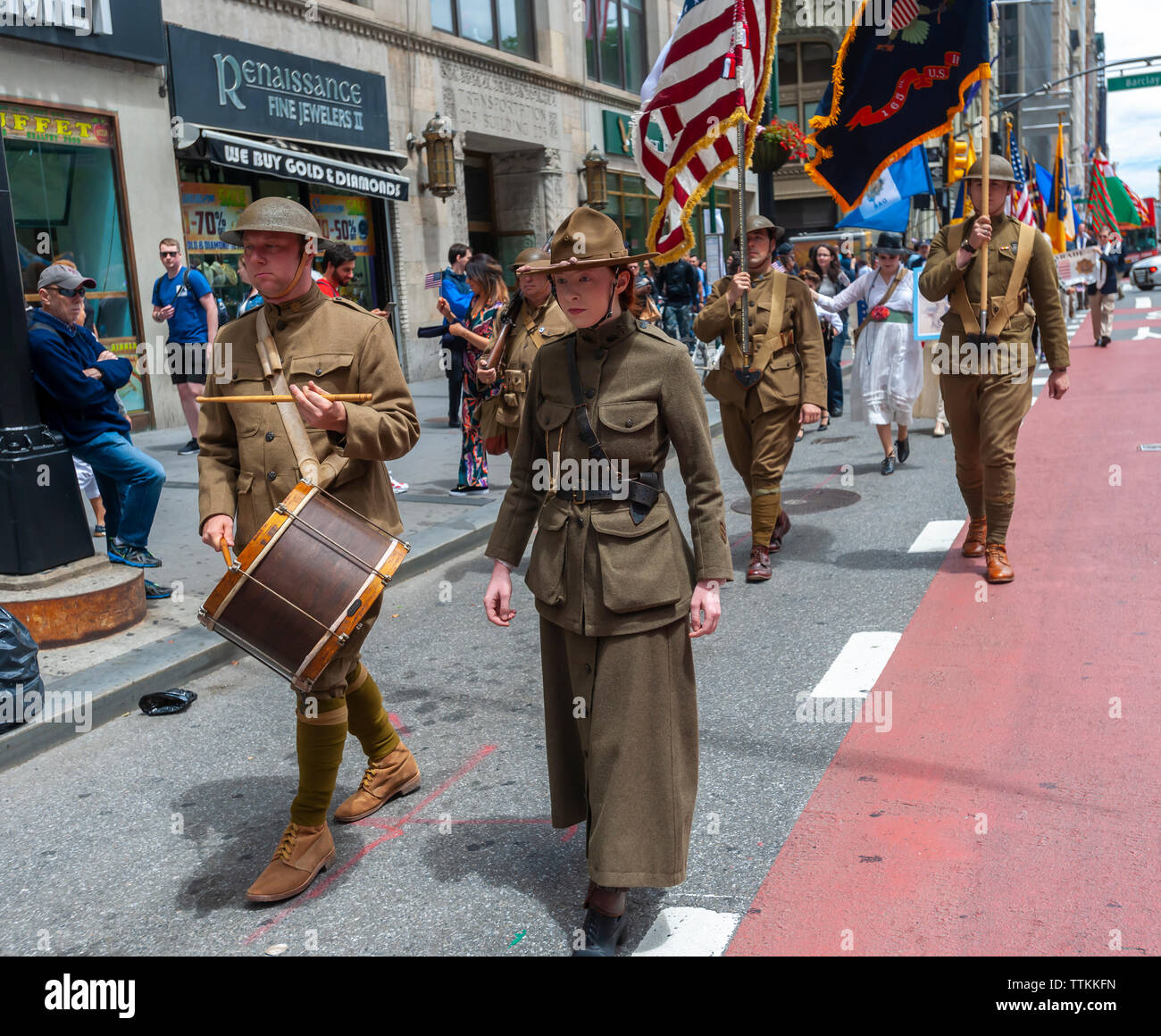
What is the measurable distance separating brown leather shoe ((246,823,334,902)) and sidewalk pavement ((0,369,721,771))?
1.78 m

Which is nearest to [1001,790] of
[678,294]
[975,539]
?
[975,539]

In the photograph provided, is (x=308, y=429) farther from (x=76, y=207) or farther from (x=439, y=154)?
(x=439, y=154)

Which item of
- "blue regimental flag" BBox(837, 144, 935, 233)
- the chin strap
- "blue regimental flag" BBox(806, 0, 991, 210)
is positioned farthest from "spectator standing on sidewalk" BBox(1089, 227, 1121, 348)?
the chin strap

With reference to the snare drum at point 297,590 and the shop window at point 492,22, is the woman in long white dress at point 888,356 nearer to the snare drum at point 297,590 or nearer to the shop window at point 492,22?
the snare drum at point 297,590

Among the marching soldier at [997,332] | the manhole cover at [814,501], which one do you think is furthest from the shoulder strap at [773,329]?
the manhole cover at [814,501]

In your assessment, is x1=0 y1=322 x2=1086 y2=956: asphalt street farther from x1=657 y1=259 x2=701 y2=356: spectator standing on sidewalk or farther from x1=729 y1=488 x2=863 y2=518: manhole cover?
x1=657 y1=259 x2=701 y2=356: spectator standing on sidewalk

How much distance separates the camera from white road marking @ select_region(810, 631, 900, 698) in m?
5.10

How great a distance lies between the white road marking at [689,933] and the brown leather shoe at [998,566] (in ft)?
13.0

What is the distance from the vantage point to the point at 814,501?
9.40m

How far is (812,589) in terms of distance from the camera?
22.3 ft

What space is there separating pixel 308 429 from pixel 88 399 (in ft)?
10.7

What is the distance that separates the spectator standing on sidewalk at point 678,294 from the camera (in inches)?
674
